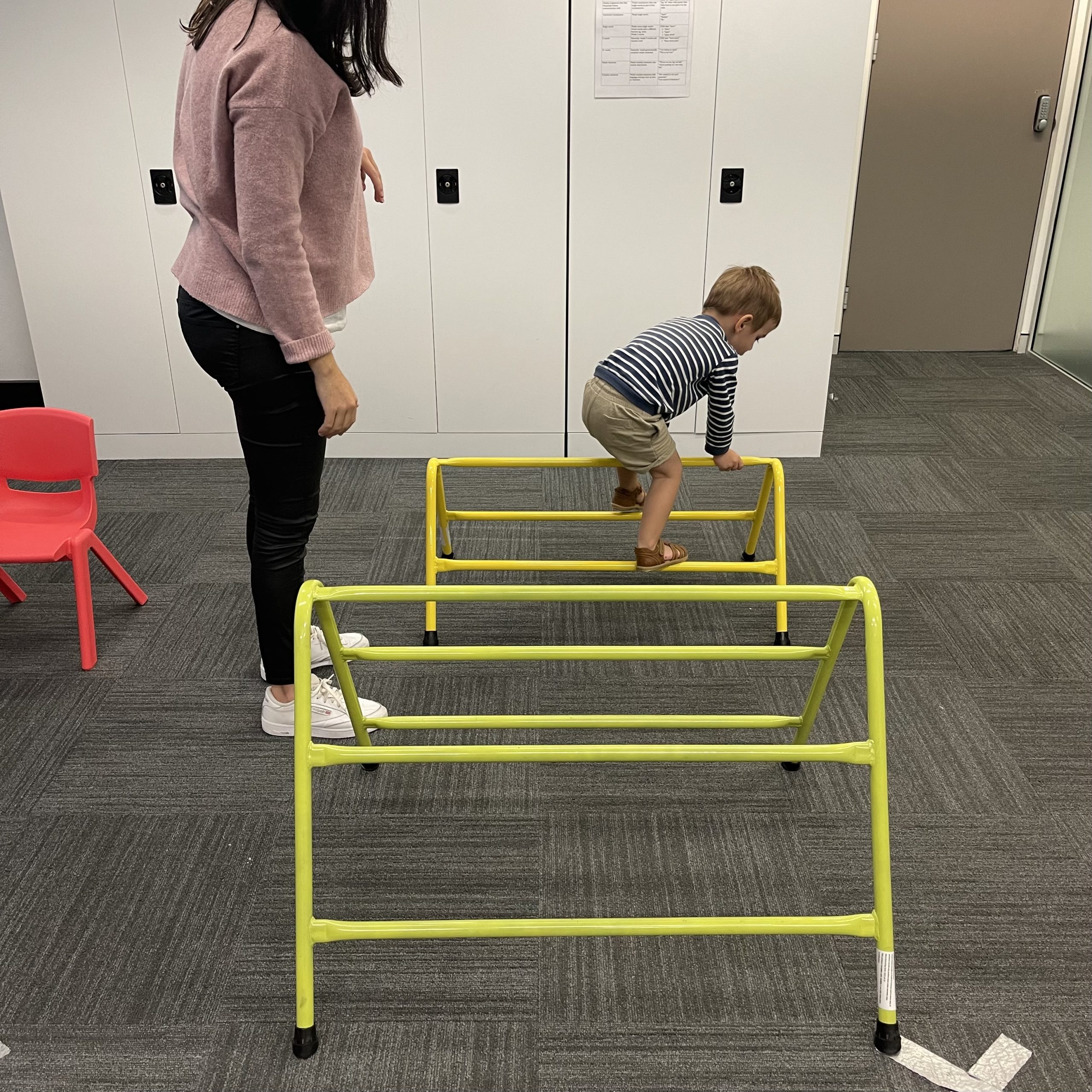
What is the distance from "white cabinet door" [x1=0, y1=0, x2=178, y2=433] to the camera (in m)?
3.10

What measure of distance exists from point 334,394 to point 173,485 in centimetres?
206

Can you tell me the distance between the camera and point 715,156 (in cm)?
328

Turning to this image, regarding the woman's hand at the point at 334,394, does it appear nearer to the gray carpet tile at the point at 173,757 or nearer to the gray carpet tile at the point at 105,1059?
the gray carpet tile at the point at 173,757

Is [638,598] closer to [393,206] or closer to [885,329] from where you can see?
[393,206]

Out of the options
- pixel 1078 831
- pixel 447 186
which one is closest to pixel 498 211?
pixel 447 186

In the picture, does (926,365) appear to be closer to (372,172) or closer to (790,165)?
(790,165)

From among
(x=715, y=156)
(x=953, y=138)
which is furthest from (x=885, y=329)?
(x=715, y=156)

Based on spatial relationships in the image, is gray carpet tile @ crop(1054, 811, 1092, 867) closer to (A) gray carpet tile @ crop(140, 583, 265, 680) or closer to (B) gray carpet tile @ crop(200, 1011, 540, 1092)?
(B) gray carpet tile @ crop(200, 1011, 540, 1092)

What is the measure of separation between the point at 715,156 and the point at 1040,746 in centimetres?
216

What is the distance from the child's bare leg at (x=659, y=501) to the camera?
2451 millimetres

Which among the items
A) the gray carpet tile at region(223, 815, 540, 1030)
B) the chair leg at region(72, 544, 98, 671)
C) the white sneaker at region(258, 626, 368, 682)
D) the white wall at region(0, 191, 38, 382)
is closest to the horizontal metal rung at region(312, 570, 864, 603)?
the gray carpet tile at region(223, 815, 540, 1030)

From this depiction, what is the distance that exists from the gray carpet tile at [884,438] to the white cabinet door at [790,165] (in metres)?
0.26

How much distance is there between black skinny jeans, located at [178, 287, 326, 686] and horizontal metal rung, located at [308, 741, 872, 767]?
23.7 inches

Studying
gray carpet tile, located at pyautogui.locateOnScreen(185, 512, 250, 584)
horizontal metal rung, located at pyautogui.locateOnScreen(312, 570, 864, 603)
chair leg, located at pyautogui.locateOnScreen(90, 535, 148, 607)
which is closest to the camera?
horizontal metal rung, located at pyautogui.locateOnScreen(312, 570, 864, 603)
